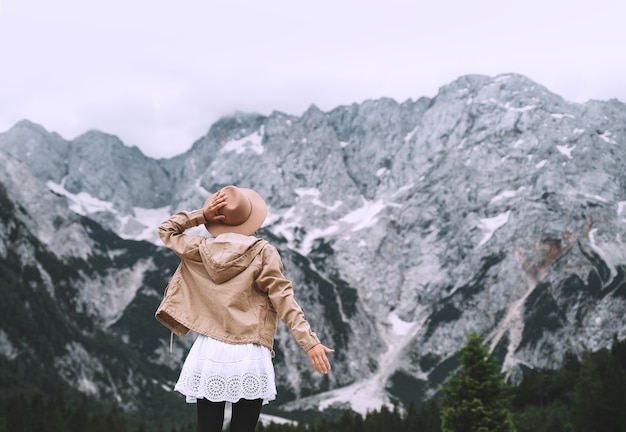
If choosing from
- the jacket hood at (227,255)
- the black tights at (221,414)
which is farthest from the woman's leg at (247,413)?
the jacket hood at (227,255)

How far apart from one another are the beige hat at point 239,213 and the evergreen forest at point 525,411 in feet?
99.8

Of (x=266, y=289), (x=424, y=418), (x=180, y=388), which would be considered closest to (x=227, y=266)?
(x=266, y=289)

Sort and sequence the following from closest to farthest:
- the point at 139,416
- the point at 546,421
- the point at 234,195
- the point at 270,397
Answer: the point at 270,397
the point at 234,195
the point at 546,421
the point at 139,416

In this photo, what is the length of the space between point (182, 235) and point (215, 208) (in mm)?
482

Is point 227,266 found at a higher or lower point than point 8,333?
higher

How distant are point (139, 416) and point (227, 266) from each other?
190 metres

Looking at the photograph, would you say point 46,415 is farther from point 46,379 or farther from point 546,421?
point 46,379

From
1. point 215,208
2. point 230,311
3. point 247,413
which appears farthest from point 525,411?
point 215,208

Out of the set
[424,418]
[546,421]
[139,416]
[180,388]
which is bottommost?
[139,416]

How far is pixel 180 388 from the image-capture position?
6160 mm

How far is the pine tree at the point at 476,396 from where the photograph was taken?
35.0m

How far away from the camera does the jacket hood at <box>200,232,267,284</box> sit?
20.5 ft

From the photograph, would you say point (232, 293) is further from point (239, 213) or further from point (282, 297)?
point (239, 213)

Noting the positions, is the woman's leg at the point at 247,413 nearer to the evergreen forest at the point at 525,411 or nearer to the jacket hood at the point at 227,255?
the jacket hood at the point at 227,255
